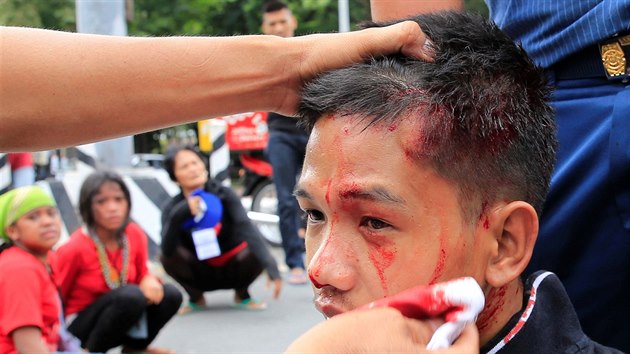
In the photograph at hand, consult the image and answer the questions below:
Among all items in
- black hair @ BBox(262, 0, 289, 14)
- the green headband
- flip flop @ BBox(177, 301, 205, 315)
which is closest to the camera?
the green headband

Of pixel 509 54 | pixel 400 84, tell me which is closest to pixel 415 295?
pixel 400 84

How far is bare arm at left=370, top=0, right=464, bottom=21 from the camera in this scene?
2.16 metres

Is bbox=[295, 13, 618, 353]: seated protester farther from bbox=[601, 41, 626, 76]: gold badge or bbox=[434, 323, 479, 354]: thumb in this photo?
bbox=[434, 323, 479, 354]: thumb

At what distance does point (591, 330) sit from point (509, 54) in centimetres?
76

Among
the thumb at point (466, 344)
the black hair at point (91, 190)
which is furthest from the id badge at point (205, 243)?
the thumb at point (466, 344)

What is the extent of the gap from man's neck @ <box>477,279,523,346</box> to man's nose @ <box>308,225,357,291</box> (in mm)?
329

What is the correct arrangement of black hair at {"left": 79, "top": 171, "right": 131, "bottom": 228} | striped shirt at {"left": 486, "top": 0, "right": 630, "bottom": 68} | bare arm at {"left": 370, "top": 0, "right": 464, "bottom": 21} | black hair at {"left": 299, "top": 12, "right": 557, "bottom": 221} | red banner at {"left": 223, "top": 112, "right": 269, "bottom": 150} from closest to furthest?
black hair at {"left": 299, "top": 12, "right": 557, "bottom": 221}
striped shirt at {"left": 486, "top": 0, "right": 630, "bottom": 68}
bare arm at {"left": 370, "top": 0, "right": 464, "bottom": 21}
black hair at {"left": 79, "top": 171, "right": 131, "bottom": 228}
red banner at {"left": 223, "top": 112, "right": 269, "bottom": 150}

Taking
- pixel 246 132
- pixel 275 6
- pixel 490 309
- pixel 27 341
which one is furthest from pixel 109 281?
pixel 246 132

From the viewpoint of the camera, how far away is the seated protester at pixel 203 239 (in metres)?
6.08

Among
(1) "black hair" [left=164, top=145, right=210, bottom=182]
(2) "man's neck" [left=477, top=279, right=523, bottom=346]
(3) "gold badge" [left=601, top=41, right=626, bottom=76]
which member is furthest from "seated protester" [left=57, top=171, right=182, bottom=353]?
(3) "gold badge" [left=601, top=41, right=626, bottom=76]

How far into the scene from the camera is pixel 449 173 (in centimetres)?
161

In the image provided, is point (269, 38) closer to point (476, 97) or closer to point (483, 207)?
point (476, 97)

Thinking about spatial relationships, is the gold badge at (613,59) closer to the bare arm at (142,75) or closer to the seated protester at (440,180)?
the seated protester at (440,180)

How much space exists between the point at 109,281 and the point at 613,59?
3.73 m
